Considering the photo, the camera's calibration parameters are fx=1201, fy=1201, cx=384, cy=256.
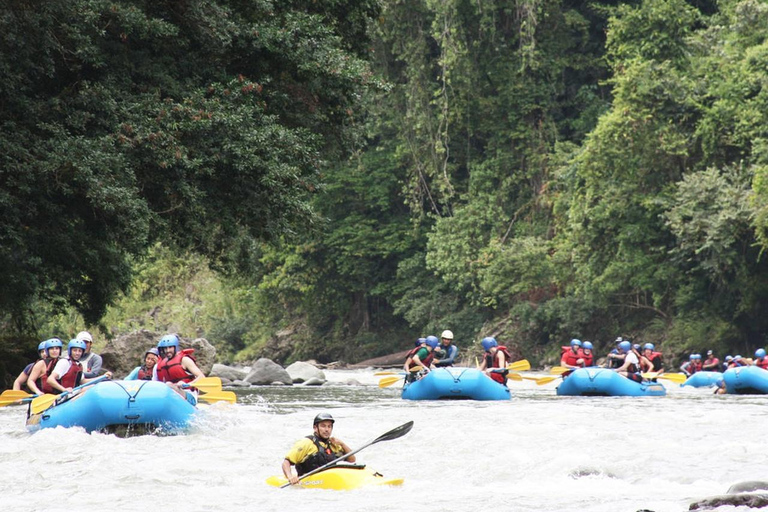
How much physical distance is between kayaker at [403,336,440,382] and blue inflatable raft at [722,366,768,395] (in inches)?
226

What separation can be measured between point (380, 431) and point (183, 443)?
2.53 meters

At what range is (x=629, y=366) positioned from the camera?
2150cm

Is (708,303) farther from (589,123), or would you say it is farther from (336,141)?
(336,141)

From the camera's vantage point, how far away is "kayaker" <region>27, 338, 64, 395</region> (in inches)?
576

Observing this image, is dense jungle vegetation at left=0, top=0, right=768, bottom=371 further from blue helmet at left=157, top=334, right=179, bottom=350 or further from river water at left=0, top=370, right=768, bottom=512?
river water at left=0, top=370, right=768, bottom=512

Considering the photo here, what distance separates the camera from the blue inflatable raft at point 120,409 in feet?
41.4

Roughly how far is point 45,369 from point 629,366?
429 inches

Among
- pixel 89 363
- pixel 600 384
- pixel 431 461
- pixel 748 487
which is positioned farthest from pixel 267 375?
pixel 748 487

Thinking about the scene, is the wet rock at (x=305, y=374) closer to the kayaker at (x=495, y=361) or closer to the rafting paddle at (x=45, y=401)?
the kayaker at (x=495, y=361)

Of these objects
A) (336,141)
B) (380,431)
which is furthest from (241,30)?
(380,431)

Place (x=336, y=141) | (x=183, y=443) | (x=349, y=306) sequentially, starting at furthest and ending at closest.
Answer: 1. (x=349, y=306)
2. (x=336, y=141)
3. (x=183, y=443)

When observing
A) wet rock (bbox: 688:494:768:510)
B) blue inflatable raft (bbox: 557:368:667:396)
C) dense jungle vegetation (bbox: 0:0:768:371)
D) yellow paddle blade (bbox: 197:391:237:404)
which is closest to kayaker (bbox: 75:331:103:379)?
dense jungle vegetation (bbox: 0:0:768:371)

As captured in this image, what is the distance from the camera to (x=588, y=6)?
38.3 metres

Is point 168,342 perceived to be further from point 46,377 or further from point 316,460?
point 316,460
